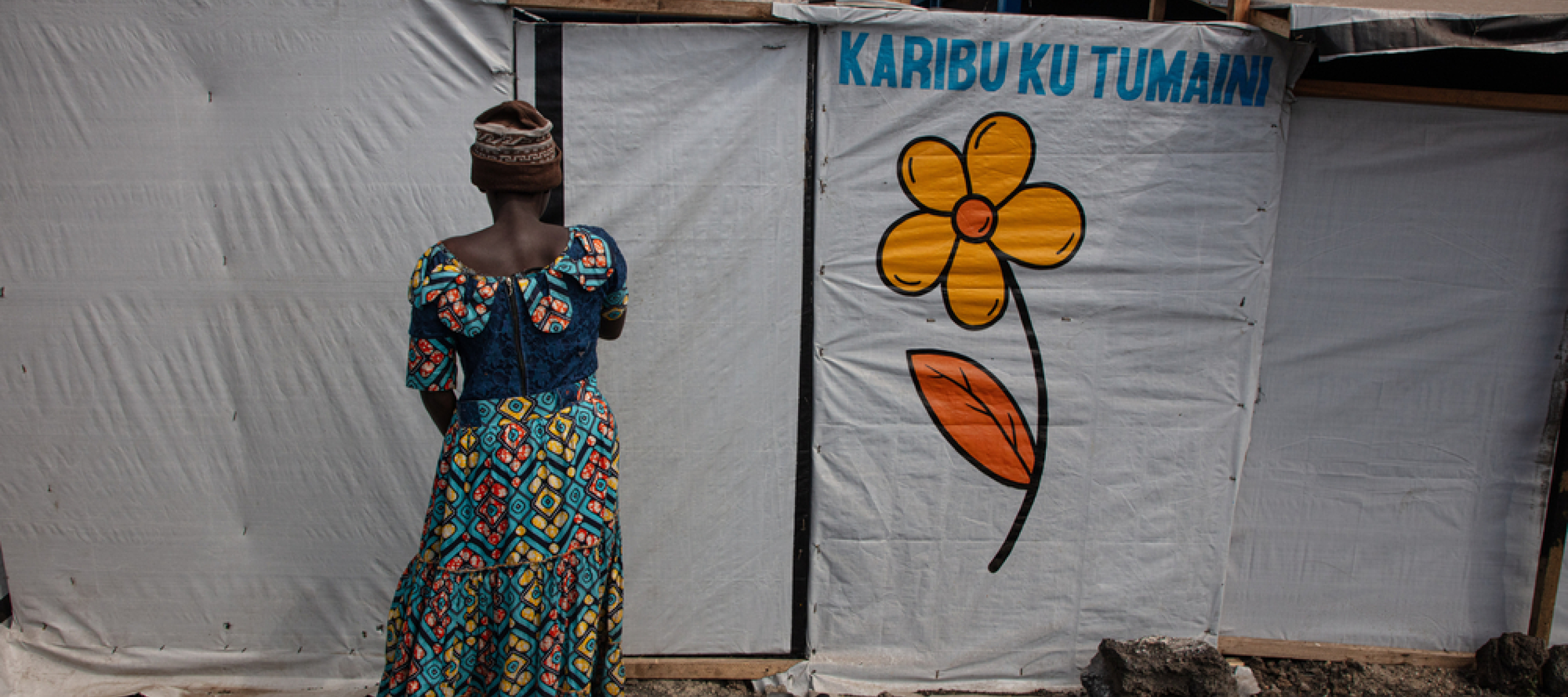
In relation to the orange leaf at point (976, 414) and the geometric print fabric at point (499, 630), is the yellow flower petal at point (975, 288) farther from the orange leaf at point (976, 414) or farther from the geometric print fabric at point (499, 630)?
the geometric print fabric at point (499, 630)

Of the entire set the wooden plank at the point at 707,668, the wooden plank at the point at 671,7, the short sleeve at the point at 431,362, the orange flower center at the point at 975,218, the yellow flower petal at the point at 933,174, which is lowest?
the wooden plank at the point at 707,668

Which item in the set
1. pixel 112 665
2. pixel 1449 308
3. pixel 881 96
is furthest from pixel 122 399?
pixel 1449 308

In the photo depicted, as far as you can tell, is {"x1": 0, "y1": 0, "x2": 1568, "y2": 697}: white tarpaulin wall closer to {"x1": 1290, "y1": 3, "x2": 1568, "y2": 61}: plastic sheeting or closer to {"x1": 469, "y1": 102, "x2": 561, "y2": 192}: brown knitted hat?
{"x1": 1290, "y1": 3, "x2": 1568, "y2": 61}: plastic sheeting

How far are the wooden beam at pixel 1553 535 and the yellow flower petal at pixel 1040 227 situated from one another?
2010 mm

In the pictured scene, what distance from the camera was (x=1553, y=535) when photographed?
335 cm

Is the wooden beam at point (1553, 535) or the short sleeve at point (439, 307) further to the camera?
the wooden beam at point (1553, 535)

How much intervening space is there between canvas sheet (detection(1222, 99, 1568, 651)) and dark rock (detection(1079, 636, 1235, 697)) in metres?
0.41

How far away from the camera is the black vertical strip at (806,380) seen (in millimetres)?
→ 2932

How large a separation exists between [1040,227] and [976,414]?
681mm

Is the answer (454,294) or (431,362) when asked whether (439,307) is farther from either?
(431,362)

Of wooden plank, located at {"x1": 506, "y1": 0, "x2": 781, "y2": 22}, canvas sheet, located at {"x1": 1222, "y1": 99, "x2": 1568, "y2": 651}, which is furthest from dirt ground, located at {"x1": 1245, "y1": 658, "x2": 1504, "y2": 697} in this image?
wooden plank, located at {"x1": 506, "y1": 0, "x2": 781, "y2": 22}

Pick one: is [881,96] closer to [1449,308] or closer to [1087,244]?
Result: [1087,244]

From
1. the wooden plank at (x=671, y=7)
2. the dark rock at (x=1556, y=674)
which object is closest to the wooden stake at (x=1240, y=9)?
the wooden plank at (x=671, y=7)

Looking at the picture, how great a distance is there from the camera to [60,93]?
284 cm
